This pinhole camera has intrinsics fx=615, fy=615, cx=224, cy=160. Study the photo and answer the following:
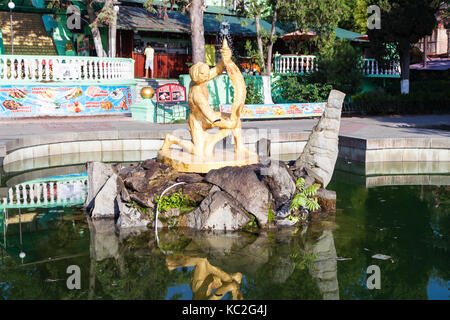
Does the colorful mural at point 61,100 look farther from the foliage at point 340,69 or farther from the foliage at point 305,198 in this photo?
the foliage at point 305,198

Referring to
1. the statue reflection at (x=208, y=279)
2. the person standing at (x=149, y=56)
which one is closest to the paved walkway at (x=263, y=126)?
the person standing at (x=149, y=56)

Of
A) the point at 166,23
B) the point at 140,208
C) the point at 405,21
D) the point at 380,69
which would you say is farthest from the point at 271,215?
the point at 166,23

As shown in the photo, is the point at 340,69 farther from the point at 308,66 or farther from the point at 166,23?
the point at 166,23

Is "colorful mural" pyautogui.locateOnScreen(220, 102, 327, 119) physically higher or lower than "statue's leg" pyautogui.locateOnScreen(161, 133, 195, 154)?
higher

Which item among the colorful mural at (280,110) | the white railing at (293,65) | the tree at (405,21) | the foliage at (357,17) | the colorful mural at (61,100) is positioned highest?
the foliage at (357,17)

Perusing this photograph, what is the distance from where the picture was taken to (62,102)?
21766 millimetres

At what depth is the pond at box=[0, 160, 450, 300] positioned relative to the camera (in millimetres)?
7133

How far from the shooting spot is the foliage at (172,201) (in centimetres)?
987

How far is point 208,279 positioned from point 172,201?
2575mm

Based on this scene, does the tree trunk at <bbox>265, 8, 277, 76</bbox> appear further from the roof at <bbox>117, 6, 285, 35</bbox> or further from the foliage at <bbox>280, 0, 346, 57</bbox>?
the roof at <bbox>117, 6, 285, 35</bbox>

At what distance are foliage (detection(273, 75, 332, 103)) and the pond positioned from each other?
13719 mm

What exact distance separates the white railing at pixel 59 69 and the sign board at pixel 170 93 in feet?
7.90

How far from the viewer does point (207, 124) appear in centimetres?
1061

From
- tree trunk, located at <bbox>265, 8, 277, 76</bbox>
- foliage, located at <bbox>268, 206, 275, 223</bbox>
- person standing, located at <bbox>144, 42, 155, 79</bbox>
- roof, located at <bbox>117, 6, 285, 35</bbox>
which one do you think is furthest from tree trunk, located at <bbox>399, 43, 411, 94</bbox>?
foliage, located at <bbox>268, 206, 275, 223</bbox>
